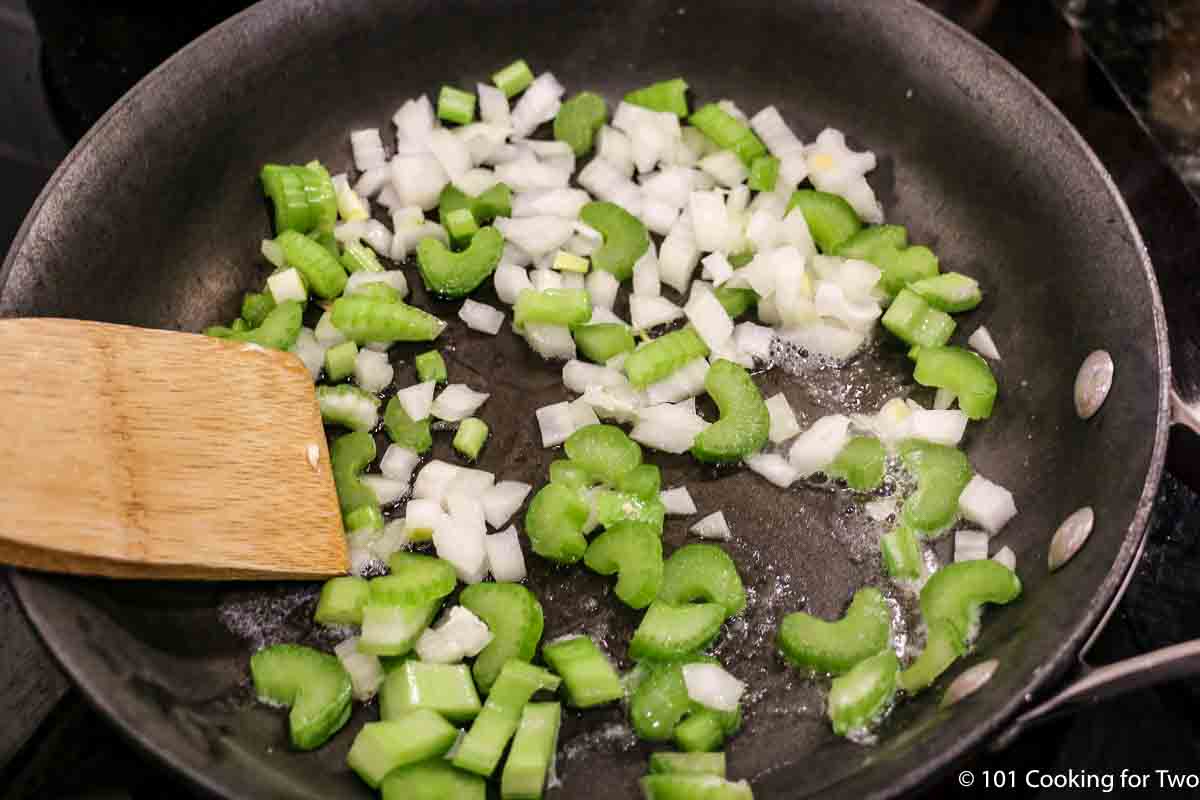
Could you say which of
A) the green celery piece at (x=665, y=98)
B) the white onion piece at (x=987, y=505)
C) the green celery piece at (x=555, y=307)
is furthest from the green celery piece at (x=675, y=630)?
the green celery piece at (x=665, y=98)

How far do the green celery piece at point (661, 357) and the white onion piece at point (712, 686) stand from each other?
52cm

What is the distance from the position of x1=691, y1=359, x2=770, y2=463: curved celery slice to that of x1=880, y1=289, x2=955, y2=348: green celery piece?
0.98 ft

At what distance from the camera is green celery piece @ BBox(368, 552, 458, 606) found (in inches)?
60.4

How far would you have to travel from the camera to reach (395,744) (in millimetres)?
1402

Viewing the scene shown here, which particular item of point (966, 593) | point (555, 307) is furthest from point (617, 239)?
point (966, 593)

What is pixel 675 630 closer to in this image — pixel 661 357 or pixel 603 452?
pixel 603 452

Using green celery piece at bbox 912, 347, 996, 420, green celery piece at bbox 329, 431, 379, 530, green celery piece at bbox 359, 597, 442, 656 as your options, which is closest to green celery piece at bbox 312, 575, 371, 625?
green celery piece at bbox 359, 597, 442, 656

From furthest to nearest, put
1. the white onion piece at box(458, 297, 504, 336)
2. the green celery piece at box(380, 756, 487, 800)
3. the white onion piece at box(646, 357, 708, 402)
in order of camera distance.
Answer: the white onion piece at box(458, 297, 504, 336) < the white onion piece at box(646, 357, 708, 402) < the green celery piece at box(380, 756, 487, 800)

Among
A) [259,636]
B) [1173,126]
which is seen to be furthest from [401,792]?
[1173,126]

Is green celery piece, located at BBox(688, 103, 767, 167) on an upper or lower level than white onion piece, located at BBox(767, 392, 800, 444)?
upper

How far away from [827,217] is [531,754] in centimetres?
113

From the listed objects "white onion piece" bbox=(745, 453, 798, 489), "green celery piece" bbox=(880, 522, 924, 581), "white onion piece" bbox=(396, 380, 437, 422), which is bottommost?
"white onion piece" bbox=(396, 380, 437, 422)

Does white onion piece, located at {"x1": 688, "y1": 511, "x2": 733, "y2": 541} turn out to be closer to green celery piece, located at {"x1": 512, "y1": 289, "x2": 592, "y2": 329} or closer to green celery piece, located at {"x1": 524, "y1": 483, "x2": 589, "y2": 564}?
green celery piece, located at {"x1": 524, "y1": 483, "x2": 589, "y2": 564}

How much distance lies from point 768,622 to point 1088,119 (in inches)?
55.0
